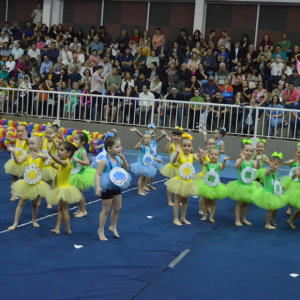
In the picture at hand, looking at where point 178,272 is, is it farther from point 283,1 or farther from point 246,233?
point 283,1

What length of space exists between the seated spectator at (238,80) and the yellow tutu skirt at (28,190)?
29.5ft

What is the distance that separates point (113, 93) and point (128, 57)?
2.54m

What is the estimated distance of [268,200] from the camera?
5914 millimetres

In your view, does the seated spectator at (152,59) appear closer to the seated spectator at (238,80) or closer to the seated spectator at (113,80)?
the seated spectator at (113,80)

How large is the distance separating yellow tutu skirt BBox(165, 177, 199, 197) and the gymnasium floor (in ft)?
1.60

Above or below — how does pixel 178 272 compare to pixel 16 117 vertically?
below

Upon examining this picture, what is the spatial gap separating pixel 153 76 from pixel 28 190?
940 cm

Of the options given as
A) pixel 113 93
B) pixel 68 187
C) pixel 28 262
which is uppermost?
pixel 113 93

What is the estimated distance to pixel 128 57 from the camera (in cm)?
1530

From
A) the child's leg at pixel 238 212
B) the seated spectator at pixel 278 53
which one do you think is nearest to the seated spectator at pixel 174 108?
the seated spectator at pixel 278 53

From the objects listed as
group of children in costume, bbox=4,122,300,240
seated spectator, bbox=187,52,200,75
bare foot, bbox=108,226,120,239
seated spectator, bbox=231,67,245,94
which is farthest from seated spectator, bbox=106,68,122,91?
bare foot, bbox=108,226,120,239

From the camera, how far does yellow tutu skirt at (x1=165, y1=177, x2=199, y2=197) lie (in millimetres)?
5941

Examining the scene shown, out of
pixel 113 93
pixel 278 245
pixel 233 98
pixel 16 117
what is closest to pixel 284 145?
pixel 233 98

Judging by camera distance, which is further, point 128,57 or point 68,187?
point 128,57
